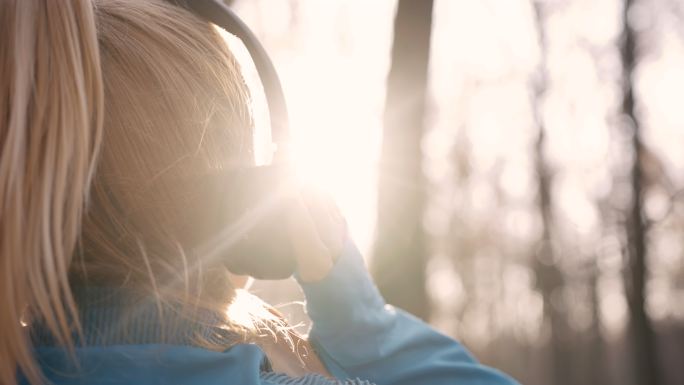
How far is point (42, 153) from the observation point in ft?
3.61

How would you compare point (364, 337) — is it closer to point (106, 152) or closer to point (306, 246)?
point (306, 246)

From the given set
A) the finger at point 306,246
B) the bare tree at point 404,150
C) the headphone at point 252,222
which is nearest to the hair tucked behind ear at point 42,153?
the headphone at point 252,222

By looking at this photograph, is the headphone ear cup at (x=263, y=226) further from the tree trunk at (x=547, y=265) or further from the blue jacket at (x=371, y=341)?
the tree trunk at (x=547, y=265)

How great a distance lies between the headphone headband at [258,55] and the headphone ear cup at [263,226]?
0.58ft

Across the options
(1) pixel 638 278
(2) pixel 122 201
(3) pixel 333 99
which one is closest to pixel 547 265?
(1) pixel 638 278

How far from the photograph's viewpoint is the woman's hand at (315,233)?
130 centimetres

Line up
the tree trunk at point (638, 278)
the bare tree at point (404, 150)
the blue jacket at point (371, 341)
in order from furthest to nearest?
the tree trunk at point (638, 278), the bare tree at point (404, 150), the blue jacket at point (371, 341)

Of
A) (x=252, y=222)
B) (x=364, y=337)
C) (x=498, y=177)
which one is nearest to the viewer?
(x=252, y=222)

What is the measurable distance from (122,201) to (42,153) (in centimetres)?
14

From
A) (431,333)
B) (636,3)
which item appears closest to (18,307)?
(431,333)

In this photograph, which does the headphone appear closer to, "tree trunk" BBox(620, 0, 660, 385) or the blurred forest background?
the blurred forest background

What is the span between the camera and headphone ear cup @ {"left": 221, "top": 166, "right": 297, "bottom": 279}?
1.22m

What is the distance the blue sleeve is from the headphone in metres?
0.23

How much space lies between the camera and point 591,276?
19.8m
